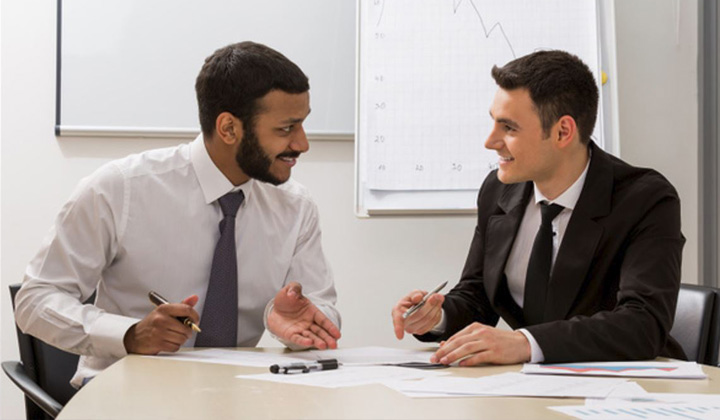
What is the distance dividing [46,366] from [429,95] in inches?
63.9

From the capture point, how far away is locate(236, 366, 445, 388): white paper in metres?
1.27

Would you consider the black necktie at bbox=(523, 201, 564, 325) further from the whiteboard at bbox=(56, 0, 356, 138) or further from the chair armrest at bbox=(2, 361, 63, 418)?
the whiteboard at bbox=(56, 0, 356, 138)

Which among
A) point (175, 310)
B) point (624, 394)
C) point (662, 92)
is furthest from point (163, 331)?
point (662, 92)

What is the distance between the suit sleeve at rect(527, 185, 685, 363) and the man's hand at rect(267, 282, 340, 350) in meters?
0.45

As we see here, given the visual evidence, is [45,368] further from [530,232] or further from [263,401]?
[530,232]

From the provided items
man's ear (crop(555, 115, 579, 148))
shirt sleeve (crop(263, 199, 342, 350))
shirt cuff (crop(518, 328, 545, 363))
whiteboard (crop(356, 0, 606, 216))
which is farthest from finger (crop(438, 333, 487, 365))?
whiteboard (crop(356, 0, 606, 216))

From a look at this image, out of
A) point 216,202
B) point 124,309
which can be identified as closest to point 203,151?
point 216,202

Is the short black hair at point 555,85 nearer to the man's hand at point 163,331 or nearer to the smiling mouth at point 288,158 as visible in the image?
the smiling mouth at point 288,158

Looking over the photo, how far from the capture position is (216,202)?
6.50ft

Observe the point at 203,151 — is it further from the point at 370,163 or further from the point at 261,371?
the point at 370,163

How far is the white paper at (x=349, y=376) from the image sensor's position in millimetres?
1274

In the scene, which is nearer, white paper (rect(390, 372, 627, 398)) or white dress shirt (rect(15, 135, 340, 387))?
white paper (rect(390, 372, 627, 398))

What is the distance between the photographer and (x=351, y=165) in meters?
3.18

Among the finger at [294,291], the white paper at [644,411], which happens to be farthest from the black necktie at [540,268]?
the white paper at [644,411]
